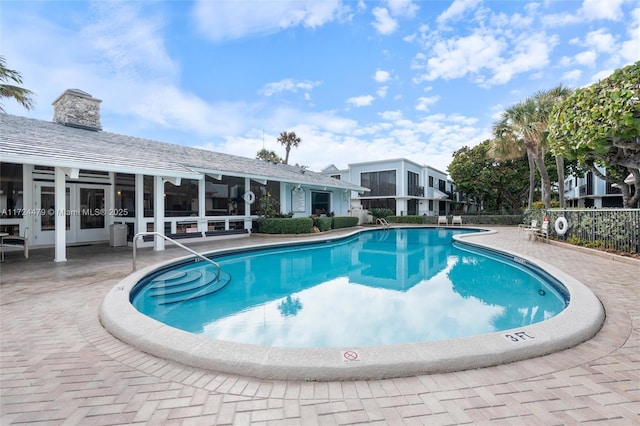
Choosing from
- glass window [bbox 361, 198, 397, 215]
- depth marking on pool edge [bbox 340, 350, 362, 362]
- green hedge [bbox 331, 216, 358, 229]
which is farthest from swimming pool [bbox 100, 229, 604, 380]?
glass window [bbox 361, 198, 397, 215]

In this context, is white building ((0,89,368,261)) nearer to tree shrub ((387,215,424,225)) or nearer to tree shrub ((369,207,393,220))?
tree shrub ((369,207,393,220))

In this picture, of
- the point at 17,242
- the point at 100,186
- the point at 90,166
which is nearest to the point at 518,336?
the point at 90,166

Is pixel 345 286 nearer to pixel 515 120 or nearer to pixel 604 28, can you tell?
pixel 604 28

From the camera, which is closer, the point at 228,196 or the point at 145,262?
the point at 145,262

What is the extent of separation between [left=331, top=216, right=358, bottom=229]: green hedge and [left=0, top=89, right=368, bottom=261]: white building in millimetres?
4534

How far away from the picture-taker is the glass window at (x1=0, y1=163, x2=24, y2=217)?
9227 millimetres

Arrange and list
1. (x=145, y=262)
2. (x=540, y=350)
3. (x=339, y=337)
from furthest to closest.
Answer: (x=145, y=262), (x=339, y=337), (x=540, y=350)

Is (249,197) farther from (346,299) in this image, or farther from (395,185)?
(395,185)

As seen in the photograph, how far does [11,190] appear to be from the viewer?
938 cm

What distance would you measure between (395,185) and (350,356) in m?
26.2

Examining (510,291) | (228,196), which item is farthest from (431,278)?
(228,196)

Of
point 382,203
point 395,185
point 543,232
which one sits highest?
point 395,185

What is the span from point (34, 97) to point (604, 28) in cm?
1988

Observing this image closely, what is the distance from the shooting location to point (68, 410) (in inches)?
83.0
